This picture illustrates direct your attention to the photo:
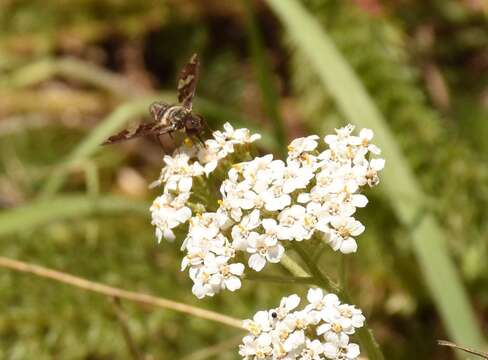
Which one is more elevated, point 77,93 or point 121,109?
point 77,93

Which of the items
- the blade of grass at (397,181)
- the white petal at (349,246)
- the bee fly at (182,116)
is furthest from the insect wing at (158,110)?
the blade of grass at (397,181)

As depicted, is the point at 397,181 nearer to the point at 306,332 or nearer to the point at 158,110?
the point at 158,110

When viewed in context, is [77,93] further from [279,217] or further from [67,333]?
[279,217]

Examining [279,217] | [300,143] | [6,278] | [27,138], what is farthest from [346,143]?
[27,138]

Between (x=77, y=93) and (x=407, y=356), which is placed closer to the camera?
(x=407, y=356)

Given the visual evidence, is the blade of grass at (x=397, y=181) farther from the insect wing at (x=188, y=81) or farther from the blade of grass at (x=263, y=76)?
the insect wing at (x=188, y=81)

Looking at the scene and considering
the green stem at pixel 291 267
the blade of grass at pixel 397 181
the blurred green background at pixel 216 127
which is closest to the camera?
the green stem at pixel 291 267

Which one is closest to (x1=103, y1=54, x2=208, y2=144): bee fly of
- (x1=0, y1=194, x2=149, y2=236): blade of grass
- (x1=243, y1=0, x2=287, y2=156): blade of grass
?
(x1=243, y1=0, x2=287, y2=156): blade of grass
